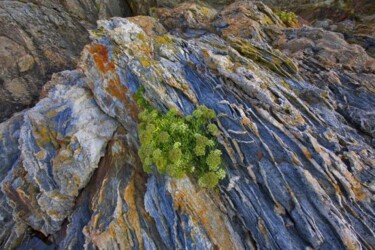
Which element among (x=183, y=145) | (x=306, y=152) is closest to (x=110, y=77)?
(x=183, y=145)

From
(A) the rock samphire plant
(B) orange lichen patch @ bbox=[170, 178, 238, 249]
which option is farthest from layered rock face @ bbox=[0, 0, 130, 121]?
(B) orange lichen patch @ bbox=[170, 178, 238, 249]

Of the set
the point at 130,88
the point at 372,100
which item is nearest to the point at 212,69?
the point at 130,88

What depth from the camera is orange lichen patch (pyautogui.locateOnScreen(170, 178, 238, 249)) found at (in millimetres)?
12516

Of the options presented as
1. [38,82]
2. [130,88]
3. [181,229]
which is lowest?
[38,82]

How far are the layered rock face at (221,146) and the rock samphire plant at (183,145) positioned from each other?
1.95 feet

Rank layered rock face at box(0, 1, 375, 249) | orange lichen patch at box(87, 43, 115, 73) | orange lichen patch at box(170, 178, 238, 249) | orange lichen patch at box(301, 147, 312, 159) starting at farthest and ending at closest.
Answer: orange lichen patch at box(87, 43, 115, 73) → orange lichen patch at box(301, 147, 312, 159) → orange lichen patch at box(170, 178, 238, 249) → layered rock face at box(0, 1, 375, 249)

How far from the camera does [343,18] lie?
28.9 m

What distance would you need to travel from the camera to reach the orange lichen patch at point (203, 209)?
41.1 ft

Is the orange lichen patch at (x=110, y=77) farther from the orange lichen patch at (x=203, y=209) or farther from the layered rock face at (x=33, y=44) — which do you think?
the layered rock face at (x=33, y=44)

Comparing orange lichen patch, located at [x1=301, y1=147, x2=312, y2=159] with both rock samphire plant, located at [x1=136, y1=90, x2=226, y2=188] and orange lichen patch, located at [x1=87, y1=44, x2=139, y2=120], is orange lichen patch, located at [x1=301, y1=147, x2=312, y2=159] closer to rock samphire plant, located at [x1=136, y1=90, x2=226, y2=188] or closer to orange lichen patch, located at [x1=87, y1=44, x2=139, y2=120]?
rock samphire plant, located at [x1=136, y1=90, x2=226, y2=188]

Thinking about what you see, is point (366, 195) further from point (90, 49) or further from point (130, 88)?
point (90, 49)

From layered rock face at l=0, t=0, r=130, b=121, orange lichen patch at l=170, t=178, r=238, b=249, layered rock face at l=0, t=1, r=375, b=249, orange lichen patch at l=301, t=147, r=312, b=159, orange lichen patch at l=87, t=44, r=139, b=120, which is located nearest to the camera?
layered rock face at l=0, t=1, r=375, b=249

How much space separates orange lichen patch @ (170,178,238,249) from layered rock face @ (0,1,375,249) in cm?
5

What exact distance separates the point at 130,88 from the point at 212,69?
5628mm
